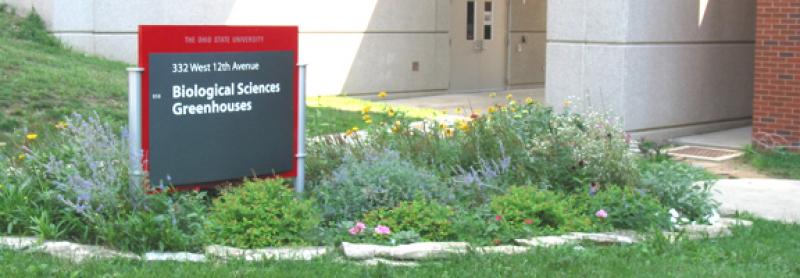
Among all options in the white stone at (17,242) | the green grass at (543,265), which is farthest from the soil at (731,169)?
the white stone at (17,242)

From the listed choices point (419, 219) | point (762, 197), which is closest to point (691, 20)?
point (762, 197)

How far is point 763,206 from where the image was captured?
8.90 metres

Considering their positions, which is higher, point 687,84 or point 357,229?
point 687,84

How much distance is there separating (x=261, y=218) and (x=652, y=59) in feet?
26.3

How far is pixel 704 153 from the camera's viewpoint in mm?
12695

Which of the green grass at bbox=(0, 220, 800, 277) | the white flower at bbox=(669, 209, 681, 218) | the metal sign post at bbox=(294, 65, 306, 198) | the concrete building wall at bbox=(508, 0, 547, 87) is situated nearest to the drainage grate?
the white flower at bbox=(669, 209, 681, 218)

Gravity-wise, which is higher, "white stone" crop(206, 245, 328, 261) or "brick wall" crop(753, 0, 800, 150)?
"brick wall" crop(753, 0, 800, 150)

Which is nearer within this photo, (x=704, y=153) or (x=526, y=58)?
(x=704, y=153)

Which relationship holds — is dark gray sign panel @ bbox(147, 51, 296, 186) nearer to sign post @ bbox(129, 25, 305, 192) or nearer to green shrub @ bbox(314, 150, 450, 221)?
sign post @ bbox(129, 25, 305, 192)

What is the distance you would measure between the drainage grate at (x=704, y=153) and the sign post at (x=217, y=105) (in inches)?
247

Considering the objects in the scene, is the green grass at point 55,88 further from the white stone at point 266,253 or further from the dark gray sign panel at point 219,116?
the white stone at point 266,253

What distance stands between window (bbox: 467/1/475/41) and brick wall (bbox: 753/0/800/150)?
9.65m

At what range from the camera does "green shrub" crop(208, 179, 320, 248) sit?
21.0ft

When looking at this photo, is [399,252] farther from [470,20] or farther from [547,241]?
[470,20]
